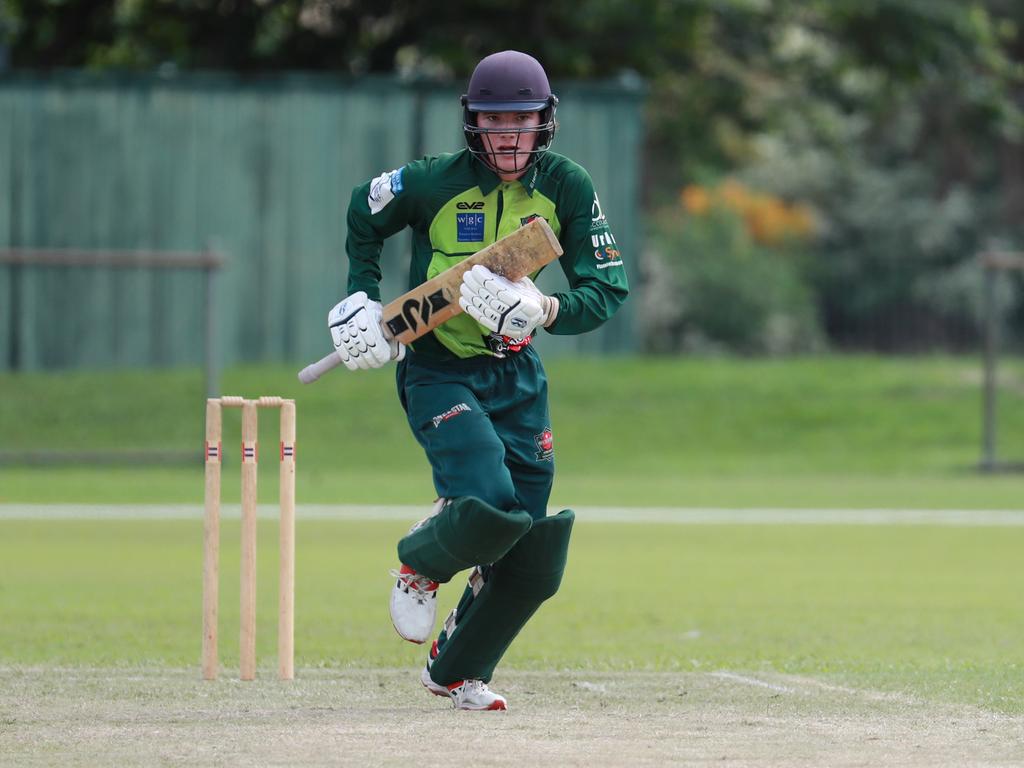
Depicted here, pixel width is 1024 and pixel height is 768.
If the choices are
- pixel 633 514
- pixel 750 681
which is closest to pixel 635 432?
pixel 633 514

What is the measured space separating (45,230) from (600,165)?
569cm

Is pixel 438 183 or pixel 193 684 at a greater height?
pixel 438 183

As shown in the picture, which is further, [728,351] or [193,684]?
Result: [728,351]

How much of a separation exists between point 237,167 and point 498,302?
14.2 meters

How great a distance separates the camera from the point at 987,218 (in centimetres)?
3045

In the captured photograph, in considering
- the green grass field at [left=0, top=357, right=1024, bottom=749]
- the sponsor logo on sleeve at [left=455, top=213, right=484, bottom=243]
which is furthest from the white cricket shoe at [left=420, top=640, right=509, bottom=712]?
the sponsor logo on sleeve at [left=455, top=213, right=484, bottom=243]

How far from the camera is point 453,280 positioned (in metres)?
5.17

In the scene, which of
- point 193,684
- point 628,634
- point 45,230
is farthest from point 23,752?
point 45,230

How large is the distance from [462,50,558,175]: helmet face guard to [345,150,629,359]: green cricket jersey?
8 cm

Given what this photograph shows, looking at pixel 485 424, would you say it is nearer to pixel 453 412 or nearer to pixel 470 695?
pixel 453 412

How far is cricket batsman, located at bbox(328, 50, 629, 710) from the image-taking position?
17.1 feet

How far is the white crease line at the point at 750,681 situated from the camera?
577 centimetres

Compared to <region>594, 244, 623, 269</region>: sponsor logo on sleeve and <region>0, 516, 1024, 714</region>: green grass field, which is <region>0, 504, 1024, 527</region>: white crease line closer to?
<region>0, 516, 1024, 714</region>: green grass field

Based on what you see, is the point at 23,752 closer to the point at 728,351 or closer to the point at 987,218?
the point at 728,351
